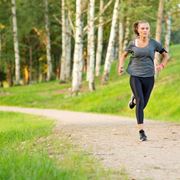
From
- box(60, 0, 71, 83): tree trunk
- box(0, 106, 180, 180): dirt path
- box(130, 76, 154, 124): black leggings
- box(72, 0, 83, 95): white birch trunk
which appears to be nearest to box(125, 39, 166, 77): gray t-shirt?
box(130, 76, 154, 124): black leggings

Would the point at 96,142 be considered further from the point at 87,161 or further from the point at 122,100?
the point at 122,100

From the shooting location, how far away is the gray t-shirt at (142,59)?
11484 millimetres

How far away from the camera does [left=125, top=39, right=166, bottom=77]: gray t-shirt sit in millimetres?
11484

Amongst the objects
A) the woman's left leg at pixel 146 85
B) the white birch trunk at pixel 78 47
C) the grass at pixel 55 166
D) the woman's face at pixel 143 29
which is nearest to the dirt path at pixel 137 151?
the grass at pixel 55 166

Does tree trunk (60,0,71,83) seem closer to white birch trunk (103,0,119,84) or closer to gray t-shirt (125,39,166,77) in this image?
white birch trunk (103,0,119,84)

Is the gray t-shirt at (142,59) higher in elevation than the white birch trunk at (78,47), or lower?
higher

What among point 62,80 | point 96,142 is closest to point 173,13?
point 62,80

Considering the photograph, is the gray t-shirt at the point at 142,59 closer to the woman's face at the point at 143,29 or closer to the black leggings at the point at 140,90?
the black leggings at the point at 140,90

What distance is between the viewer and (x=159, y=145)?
10344 mm

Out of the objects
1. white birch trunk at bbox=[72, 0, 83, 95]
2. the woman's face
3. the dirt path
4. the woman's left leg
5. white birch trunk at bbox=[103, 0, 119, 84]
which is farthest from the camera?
white birch trunk at bbox=[103, 0, 119, 84]

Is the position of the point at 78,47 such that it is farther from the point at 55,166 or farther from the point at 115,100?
the point at 55,166

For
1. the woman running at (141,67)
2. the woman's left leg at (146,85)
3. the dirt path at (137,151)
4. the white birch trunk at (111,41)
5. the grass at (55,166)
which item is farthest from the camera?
the white birch trunk at (111,41)

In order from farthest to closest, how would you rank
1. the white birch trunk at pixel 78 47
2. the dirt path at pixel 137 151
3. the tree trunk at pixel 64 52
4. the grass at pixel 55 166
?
1. the tree trunk at pixel 64 52
2. the white birch trunk at pixel 78 47
3. the dirt path at pixel 137 151
4. the grass at pixel 55 166

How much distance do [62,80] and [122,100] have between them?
20985 mm
